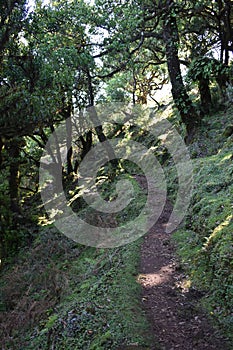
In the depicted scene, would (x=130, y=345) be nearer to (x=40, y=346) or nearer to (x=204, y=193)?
(x=40, y=346)

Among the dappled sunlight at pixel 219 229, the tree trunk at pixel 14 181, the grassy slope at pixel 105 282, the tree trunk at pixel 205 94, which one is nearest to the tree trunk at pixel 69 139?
the tree trunk at pixel 14 181

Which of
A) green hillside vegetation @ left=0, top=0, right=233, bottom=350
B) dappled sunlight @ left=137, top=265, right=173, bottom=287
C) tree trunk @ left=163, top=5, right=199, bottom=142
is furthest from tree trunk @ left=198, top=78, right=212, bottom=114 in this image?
dappled sunlight @ left=137, top=265, right=173, bottom=287

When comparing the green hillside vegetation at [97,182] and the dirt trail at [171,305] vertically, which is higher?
the green hillside vegetation at [97,182]

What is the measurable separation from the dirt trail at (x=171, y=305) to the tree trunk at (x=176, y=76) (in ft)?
25.7

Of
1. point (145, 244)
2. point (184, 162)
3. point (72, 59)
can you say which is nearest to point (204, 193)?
point (145, 244)

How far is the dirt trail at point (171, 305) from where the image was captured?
4.71 metres

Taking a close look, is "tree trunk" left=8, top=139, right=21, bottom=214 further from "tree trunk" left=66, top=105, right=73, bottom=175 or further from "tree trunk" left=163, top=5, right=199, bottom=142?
"tree trunk" left=163, top=5, right=199, bottom=142

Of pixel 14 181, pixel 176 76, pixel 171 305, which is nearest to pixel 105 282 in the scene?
pixel 171 305

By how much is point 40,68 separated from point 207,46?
542 inches

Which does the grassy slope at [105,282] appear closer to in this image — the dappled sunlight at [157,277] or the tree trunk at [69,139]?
the dappled sunlight at [157,277]

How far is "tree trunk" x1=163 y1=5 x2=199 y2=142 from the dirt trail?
25.7ft

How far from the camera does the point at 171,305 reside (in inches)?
224

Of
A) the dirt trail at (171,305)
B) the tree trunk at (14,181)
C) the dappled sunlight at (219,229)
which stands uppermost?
the tree trunk at (14,181)

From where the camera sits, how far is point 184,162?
13.4 meters
